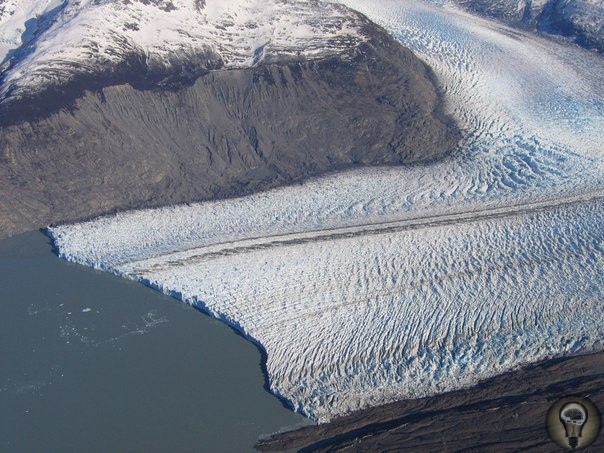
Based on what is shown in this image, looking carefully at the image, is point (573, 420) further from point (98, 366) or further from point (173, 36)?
point (173, 36)

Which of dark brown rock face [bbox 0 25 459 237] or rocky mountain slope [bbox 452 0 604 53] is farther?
rocky mountain slope [bbox 452 0 604 53]

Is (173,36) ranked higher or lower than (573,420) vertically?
higher

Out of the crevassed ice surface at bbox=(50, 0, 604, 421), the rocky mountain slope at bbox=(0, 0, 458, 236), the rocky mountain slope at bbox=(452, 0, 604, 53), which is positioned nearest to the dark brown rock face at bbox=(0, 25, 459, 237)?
the rocky mountain slope at bbox=(0, 0, 458, 236)

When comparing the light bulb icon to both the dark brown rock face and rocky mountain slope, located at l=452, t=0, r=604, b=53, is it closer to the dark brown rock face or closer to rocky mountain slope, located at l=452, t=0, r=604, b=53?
the dark brown rock face

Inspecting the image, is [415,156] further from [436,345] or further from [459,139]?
[436,345]

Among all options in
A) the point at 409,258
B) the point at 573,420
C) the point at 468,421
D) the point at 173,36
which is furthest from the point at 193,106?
the point at 573,420

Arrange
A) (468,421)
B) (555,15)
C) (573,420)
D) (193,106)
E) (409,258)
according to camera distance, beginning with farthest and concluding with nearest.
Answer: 1. (555,15)
2. (193,106)
3. (409,258)
4. (468,421)
5. (573,420)

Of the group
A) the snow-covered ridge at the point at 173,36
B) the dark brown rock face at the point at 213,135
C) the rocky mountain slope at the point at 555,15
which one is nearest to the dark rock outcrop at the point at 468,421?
the dark brown rock face at the point at 213,135
